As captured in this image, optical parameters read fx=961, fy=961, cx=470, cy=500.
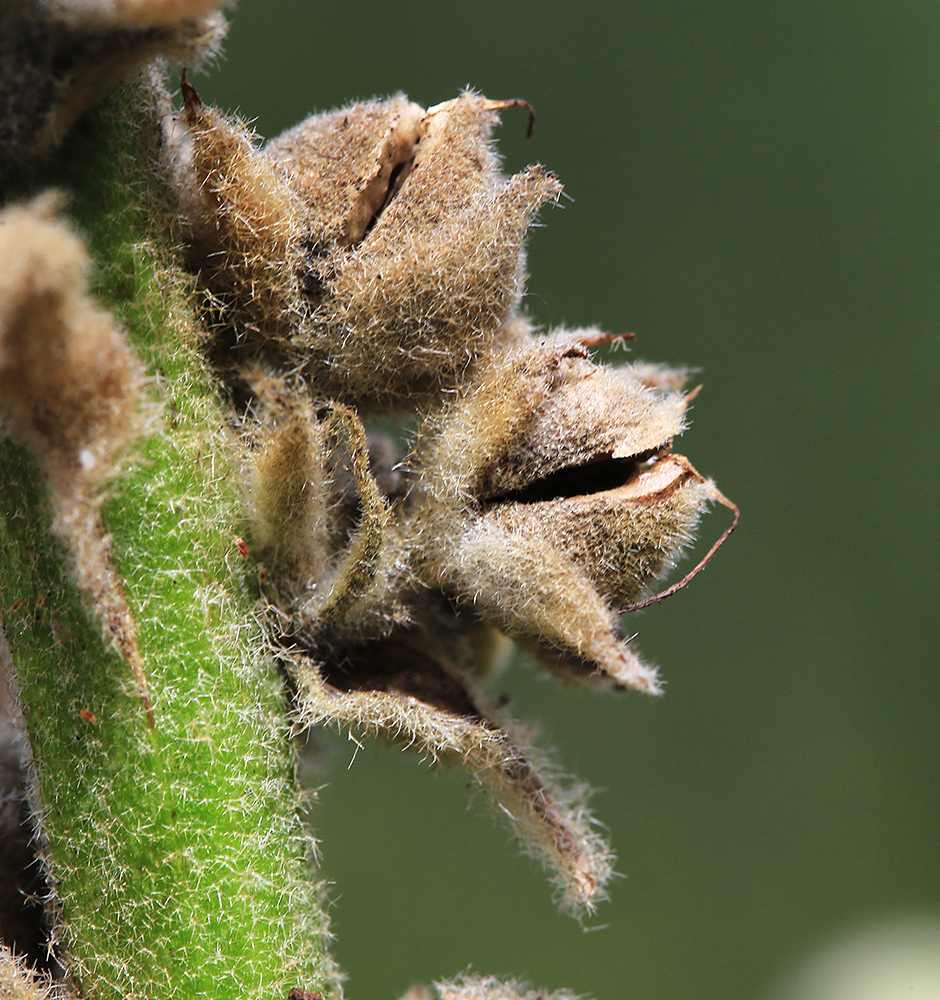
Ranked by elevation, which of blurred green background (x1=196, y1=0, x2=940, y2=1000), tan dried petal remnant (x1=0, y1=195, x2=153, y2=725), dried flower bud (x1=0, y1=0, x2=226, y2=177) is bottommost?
blurred green background (x1=196, y1=0, x2=940, y2=1000)

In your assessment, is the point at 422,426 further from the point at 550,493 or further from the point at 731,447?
the point at 731,447

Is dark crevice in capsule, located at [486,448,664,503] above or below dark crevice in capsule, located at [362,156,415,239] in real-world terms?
below

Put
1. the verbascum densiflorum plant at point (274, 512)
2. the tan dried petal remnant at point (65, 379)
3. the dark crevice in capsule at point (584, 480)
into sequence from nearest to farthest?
the tan dried petal remnant at point (65, 379), the verbascum densiflorum plant at point (274, 512), the dark crevice in capsule at point (584, 480)

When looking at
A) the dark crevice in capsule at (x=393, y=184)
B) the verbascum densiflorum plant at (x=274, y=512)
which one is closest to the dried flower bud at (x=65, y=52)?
the verbascum densiflorum plant at (x=274, y=512)

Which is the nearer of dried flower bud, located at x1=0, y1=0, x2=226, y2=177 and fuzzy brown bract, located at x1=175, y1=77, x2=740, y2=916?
dried flower bud, located at x1=0, y1=0, x2=226, y2=177

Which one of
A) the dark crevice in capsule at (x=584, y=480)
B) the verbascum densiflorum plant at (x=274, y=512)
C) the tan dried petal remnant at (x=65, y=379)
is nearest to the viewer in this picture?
the tan dried petal remnant at (x=65, y=379)

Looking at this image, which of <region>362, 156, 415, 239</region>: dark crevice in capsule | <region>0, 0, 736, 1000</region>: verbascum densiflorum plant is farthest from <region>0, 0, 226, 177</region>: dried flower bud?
<region>362, 156, 415, 239</region>: dark crevice in capsule

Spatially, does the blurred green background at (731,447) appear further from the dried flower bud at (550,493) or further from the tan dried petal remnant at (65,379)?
the tan dried petal remnant at (65,379)

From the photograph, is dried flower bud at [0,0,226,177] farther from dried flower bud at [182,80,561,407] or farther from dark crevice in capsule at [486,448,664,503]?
dark crevice in capsule at [486,448,664,503]
